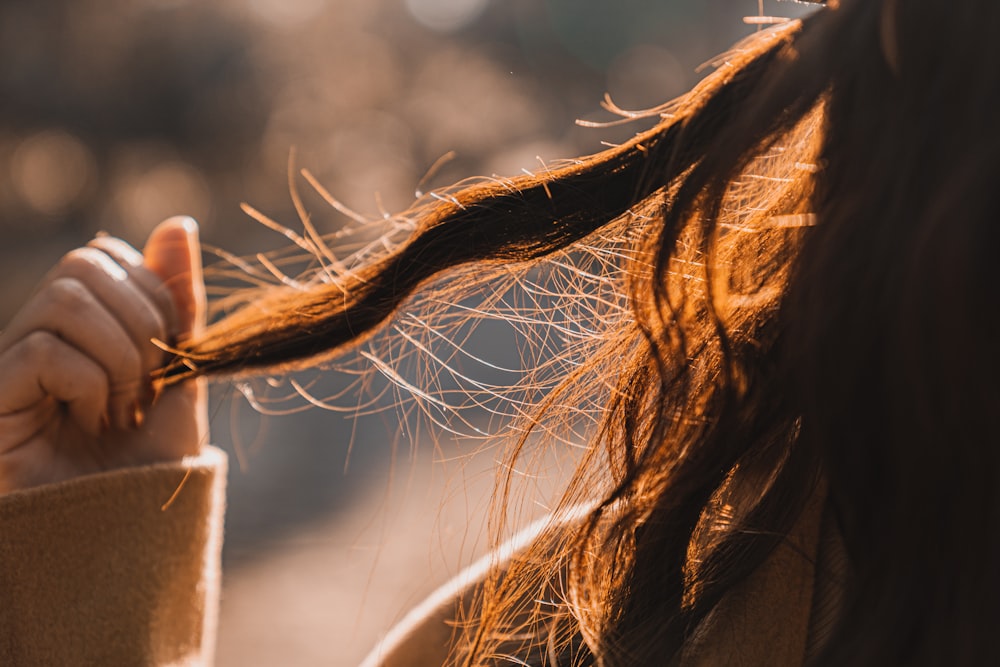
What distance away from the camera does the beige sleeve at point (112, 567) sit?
3.27 ft

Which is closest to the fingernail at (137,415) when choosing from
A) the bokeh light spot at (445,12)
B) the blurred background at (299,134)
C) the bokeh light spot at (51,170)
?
the blurred background at (299,134)

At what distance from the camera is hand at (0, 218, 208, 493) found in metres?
1.02

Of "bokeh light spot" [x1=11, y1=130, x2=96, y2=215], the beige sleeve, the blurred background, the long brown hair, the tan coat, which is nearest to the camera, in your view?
the long brown hair

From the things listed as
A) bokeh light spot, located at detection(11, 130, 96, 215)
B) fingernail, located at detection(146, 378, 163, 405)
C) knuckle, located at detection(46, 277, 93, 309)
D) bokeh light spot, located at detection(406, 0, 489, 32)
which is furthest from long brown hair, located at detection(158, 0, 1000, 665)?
bokeh light spot, located at detection(406, 0, 489, 32)

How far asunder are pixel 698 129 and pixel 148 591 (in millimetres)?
886

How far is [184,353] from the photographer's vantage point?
3.43ft

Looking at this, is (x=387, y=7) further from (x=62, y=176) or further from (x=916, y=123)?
(x=916, y=123)

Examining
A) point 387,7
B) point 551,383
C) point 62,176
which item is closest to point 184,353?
point 551,383

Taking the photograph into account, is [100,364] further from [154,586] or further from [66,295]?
[154,586]

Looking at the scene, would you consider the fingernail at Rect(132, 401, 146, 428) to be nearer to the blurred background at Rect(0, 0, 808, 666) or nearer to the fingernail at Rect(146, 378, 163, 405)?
the fingernail at Rect(146, 378, 163, 405)

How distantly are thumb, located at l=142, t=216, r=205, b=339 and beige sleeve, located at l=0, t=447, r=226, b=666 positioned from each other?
0.20m

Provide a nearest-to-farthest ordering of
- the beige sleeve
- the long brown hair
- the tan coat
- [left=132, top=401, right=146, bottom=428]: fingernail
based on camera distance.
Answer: the long brown hair < the tan coat < the beige sleeve < [left=132, top=401, right=146, bottom=428]: fingernail

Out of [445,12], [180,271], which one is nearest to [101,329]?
[180,271]

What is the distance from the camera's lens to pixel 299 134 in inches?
384
